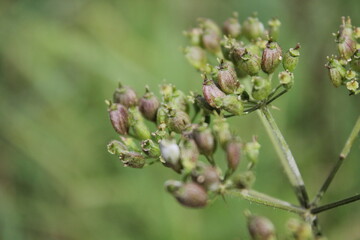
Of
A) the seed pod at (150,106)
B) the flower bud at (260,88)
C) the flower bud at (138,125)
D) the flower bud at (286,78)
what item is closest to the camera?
the flower bud at (260,88)

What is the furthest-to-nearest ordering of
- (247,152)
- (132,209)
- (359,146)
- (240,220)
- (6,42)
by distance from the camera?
(6,42) < (132,209) < (240,220) < (359,146) < (247,152)

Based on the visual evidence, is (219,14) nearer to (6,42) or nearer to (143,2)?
(143,2)

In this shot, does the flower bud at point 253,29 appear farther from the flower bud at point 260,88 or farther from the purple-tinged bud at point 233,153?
the purple-tinged bud at point 233,153

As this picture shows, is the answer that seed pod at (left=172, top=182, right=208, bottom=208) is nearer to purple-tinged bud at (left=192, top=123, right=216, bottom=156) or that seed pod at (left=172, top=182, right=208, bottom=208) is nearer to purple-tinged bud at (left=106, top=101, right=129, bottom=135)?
purple-tinged bud at (left=192, top=123, right=216, bottom=156)

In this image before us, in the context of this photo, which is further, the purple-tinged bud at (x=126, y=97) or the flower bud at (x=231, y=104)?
the purple-tinged bud at (x=126, y=97)

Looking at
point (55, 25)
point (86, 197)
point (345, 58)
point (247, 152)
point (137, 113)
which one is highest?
point (55, 25)

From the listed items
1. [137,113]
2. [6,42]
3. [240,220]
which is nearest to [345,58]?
[137,113]

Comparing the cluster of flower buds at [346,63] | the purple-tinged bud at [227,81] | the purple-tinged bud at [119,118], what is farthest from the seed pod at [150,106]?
the cluster of flower buds at [346,63]
